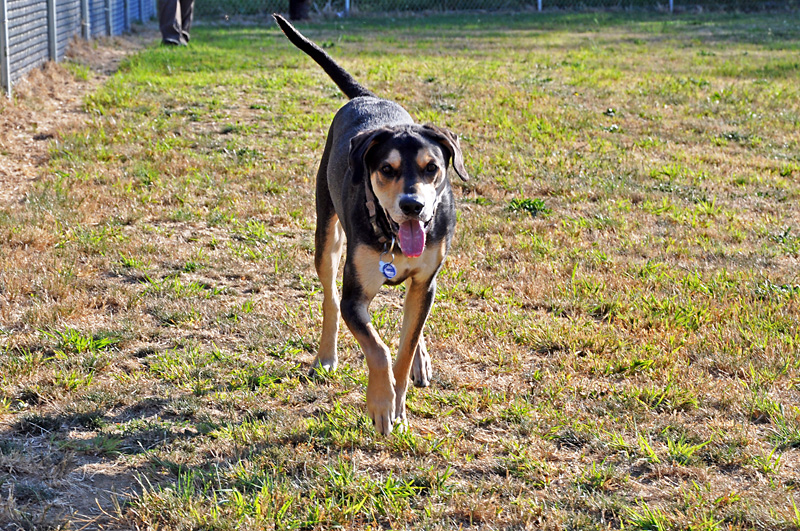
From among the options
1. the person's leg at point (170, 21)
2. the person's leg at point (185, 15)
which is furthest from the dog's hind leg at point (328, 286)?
the person's leg at point (185, 15)

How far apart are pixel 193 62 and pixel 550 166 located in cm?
723

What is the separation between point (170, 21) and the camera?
15055 millimetres

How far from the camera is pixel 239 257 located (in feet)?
17.8

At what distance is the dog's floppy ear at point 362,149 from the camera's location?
3.52 meters

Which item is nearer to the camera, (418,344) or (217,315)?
(418,344)

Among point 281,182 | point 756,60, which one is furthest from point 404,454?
point 756,60

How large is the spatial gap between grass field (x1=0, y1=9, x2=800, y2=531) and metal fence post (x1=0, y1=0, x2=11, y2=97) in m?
0.96

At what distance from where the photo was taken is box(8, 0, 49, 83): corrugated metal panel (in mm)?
9180

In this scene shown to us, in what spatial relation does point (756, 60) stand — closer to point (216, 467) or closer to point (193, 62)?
point (193, 62)

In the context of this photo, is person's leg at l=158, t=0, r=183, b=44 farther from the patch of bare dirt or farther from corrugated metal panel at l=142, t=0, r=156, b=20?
corrugated metal panel at l=142, t=0, r=156, b=20

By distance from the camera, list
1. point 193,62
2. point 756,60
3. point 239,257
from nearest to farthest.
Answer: point 239,257 → point 193,62 → point 756,60

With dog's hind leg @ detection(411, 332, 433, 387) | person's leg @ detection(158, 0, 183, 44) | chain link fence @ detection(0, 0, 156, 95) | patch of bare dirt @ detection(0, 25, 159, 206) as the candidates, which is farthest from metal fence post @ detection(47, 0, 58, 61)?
dog's hind leg @ detection(411, 332, 433, 387)

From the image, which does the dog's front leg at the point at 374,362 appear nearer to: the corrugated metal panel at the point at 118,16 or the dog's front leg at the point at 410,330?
the dog's front leg at the point at 410,330

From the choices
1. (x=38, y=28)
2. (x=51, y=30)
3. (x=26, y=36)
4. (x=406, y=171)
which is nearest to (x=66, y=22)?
(x=51, y=30)
